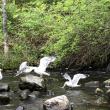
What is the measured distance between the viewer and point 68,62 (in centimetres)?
1473

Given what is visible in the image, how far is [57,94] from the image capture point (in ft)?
35.9

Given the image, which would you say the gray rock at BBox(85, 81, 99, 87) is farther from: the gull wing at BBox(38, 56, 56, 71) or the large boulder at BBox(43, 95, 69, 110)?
the large boulder at BBox(43, 95, 69, 110)

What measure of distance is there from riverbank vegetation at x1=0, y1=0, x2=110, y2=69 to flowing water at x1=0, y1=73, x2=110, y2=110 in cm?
176

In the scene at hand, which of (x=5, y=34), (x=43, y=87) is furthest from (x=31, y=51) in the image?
(x=43, y=87)

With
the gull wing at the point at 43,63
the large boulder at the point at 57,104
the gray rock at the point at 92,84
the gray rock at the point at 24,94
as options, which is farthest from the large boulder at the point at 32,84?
the large boulder at the point at 57,104

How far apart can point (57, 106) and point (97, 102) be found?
133 cm

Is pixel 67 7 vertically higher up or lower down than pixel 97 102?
higher up

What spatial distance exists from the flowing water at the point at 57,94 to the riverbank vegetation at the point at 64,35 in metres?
1.76

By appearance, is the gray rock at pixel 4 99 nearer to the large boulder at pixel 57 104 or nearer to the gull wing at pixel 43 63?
the large boulder at pixel 57 104

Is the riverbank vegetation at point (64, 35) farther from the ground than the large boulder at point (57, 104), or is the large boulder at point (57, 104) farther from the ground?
the riverbank vegetation at point (64, 35)

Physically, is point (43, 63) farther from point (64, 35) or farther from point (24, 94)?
point (24, 94)

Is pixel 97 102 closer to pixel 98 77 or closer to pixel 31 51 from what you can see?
pixel 98 77

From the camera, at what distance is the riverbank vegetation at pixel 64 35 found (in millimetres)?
13859

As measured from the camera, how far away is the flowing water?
9.59 metres
